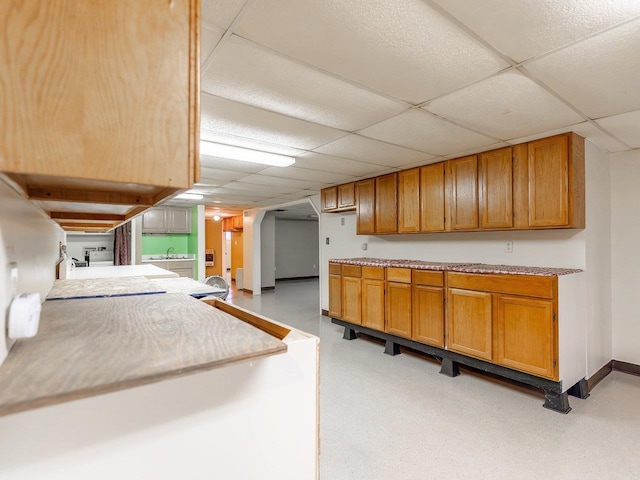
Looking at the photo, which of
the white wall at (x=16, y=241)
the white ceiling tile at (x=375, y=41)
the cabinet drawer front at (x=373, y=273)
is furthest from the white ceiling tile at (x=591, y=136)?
the white wall at (x=16, y=241)

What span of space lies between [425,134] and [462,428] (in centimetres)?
231

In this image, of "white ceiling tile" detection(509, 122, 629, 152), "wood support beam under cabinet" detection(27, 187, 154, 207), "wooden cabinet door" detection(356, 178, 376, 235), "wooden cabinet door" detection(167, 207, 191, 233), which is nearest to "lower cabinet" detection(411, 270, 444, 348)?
"wooden cabinet door" detection(356, 178, 376, 235)

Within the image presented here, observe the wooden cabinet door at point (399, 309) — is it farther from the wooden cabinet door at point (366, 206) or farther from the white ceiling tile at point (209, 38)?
the white ceiling tile at point (209, 38)

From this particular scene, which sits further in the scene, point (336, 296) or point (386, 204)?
point (336, 296)

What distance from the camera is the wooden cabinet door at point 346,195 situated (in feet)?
16.5

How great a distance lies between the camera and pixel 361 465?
6.49ft

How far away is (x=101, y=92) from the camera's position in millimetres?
650

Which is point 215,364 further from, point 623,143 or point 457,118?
point 623,143

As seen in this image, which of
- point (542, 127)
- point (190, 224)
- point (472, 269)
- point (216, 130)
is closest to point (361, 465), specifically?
point (472, 269)

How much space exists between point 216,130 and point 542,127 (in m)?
2.66

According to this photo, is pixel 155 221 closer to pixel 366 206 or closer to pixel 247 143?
pixel 366 206

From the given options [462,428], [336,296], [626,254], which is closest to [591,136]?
[626,254]

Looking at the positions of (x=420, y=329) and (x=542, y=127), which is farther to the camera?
(x=420, y=329)

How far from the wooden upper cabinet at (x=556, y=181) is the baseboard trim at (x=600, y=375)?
1.43 m
